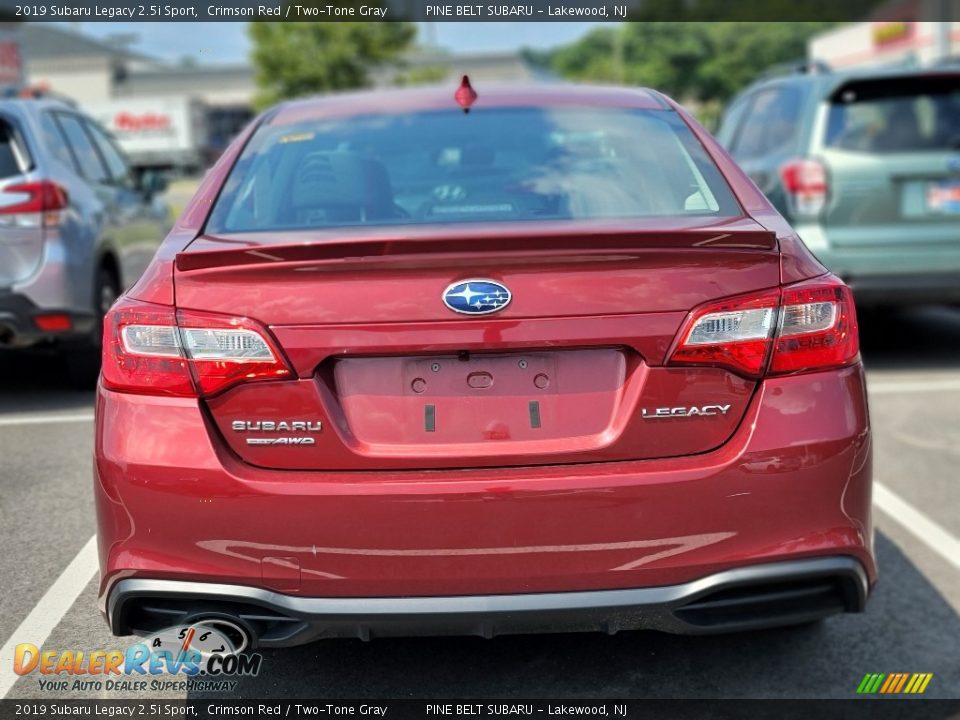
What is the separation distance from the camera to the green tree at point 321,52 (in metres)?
55.8

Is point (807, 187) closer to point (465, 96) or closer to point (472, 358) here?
point (465, 96)

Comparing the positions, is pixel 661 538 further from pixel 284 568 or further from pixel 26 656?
pixel 26 656

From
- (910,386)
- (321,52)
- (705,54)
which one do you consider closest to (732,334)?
(910,386)

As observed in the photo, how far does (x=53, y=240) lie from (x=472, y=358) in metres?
4.54

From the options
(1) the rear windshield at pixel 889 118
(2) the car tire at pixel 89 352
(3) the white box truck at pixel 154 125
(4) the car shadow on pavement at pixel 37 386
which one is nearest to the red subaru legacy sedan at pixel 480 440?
(4) the car shadow on pavement at pixel 37 386

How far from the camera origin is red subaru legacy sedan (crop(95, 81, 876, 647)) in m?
2.70

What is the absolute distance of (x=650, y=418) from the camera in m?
2.73

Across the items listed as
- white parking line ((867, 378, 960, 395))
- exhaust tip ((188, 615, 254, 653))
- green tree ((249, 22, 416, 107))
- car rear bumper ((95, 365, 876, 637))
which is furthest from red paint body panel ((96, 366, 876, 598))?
green tree ((249, 22, 416, 107))

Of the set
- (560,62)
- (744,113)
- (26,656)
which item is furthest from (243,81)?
(26,656)

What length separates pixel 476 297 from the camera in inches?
107

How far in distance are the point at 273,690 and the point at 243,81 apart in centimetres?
9215

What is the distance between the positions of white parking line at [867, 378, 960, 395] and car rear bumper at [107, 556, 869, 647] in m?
4.43

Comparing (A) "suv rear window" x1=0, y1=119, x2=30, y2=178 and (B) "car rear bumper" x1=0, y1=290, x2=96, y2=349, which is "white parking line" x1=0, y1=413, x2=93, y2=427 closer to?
(B) "car rear bumper" x1=0, y1=290, x2=96, y2=349

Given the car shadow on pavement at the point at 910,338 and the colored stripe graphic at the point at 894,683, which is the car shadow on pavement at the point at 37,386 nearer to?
the colored stripe graphic at the point at 894,683
